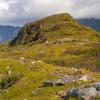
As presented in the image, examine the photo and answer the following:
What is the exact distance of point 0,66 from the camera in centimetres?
11688

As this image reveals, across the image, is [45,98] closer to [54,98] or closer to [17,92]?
[54,98]

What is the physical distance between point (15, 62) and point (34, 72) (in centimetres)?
1409

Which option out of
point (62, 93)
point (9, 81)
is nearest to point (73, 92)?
point (62, 93)

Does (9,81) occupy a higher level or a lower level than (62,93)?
lower

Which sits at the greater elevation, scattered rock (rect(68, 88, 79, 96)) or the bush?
scattered rock (rect(68, 88, 79, 96))

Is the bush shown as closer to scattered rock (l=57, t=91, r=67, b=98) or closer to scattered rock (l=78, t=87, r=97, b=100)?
scattered rock (l=57, t=91, r=67, b=98)

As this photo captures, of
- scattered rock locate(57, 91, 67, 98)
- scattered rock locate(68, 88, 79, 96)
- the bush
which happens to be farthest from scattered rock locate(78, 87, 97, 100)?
the bush

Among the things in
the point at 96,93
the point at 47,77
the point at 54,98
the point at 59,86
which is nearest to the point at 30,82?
the point at 47,77

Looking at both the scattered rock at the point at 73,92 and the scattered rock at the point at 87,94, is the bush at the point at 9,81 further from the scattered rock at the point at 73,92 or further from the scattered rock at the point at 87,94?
the scattered rock at the point at 87,94

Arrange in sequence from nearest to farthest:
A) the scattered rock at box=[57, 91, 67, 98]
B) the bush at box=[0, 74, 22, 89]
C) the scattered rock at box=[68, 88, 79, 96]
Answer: the scattered rock at box=[68, 88, 79, 96] < the scattered rock at box=[57, 91, 67, 98] < the bush at box=[0, 74, 22, 89]

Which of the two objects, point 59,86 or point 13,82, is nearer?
point 59,86

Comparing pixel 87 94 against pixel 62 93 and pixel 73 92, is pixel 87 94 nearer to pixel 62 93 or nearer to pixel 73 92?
pixel 73 92

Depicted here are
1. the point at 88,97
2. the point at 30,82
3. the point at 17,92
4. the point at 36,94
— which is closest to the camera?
the point at 88,97

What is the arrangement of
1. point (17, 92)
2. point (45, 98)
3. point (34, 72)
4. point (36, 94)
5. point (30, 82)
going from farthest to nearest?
point (34, 72)
point (30, 82)
point (17, 92)
point (36, 94)
point (45, 98)
